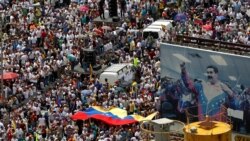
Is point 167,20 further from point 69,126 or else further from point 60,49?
point 69,126

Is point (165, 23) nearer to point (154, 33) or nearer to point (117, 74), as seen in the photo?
point (154, 33)

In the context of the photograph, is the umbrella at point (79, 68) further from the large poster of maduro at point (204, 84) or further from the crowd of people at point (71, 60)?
the large poster of maduro at point (204, 84)

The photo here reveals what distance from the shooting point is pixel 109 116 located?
41.7m

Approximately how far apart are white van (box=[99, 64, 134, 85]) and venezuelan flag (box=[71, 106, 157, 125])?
16.1 feet

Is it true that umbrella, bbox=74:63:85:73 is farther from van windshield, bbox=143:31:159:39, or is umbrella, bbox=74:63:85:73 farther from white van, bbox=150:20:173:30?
white van, bbox=150:20:173:30

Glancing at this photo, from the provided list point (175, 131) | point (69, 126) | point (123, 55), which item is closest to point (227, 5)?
point (123, 55)

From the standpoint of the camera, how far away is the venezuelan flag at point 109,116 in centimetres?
4103

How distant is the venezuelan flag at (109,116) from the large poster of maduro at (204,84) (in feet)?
9.23

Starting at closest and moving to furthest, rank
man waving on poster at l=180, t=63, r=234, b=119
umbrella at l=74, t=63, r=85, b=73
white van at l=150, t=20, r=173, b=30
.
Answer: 1. man waving on poster at l=180, t=63, r=234, b=119
2. umbrella at l=74, t=63, r=85, b=73
3. white van at l=150, t=20, r=173, b=30

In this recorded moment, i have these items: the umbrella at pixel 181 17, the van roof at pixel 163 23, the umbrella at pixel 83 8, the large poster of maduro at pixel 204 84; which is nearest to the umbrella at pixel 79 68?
the van roof at pixel 163 23

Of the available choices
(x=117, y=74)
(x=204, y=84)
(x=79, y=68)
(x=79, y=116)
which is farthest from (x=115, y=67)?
(x=204, y=84)

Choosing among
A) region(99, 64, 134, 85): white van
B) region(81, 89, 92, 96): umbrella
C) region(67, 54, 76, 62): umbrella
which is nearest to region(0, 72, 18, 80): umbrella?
region(67, 54, 76, 62): umbrella

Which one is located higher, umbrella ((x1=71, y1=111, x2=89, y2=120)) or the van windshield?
the van windshield

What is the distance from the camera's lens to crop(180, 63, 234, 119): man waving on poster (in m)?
36.3
